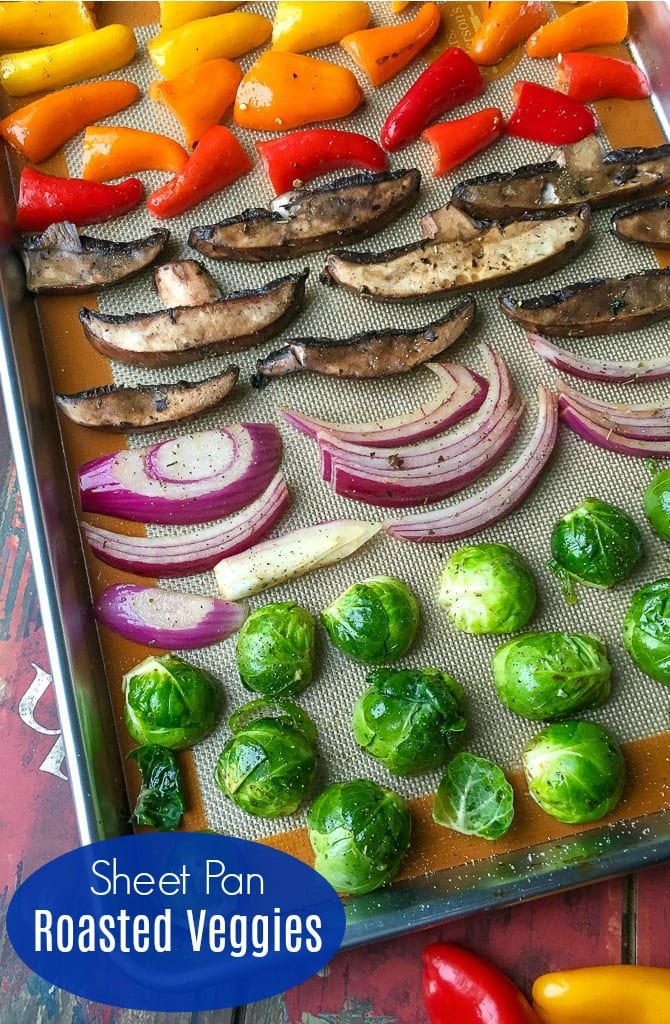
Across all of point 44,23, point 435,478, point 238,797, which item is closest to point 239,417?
point 435,478

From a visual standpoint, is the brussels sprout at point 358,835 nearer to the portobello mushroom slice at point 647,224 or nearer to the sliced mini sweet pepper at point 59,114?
the portobello mushroom slice at point 647,224

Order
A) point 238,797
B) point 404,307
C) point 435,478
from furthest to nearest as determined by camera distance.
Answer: point 404,307, point 435,478, point 238,797

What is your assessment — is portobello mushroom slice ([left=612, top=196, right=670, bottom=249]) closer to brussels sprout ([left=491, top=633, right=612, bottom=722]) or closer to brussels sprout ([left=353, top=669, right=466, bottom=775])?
brussels sprout ([left=491, top=633, right=612, bottom=722])

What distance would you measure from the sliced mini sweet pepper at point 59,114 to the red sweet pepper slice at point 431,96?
1.14 metres

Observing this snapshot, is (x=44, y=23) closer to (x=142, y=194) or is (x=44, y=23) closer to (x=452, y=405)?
(x=142, y=194)

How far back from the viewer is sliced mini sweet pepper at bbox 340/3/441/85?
3.65 meters

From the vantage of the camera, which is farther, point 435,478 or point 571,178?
point 571,178

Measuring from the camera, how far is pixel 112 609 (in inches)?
121

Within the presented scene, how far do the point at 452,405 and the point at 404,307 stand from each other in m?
0.48

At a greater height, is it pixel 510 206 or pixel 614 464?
pixel 510 206

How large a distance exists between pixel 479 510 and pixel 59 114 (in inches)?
94.7

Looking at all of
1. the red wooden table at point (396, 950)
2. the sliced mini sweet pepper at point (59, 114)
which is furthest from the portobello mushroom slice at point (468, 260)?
the red wooden table at point (396, 950)

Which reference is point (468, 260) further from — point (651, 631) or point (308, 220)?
point (651, 631)

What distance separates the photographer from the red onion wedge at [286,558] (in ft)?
10.1
